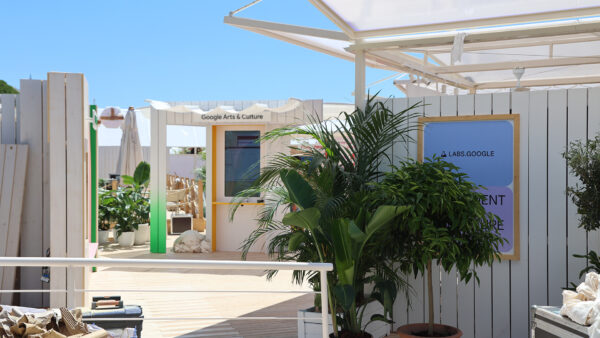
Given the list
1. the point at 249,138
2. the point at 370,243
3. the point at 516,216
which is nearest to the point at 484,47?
the point at 516,216

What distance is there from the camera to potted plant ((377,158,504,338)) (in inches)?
184

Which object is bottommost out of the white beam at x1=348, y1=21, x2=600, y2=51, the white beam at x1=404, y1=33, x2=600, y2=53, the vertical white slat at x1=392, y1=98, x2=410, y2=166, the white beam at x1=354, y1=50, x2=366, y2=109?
the vertical white slat at x1=392, y1=98, x2=410, y2=166

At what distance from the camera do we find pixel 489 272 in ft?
18.3

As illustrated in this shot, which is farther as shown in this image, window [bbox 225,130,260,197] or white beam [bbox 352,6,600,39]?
window [bbox 225,130,260,197]

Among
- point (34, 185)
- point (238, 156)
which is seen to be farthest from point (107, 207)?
point (34, 185)

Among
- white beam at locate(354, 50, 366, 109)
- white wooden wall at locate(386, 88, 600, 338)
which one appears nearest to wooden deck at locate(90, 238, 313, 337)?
white wooden wall at locate(386, 88, 600, 338)

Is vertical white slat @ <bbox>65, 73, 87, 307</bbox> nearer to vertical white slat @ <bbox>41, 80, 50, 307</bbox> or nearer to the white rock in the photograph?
vertical white slat @ <bbox>41, 80, 50, 307</bbox>

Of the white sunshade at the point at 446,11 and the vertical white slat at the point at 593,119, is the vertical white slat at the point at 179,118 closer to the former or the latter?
the white sunshade at the point at 446,11

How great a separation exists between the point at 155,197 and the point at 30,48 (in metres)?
75.1

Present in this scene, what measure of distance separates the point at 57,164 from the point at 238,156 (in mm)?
5144

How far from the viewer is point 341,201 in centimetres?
493

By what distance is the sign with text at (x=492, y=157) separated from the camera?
547 centimetres

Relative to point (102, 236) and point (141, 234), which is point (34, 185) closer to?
point (141, 234)

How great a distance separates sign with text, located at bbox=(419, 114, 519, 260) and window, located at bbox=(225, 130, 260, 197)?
5.84m
